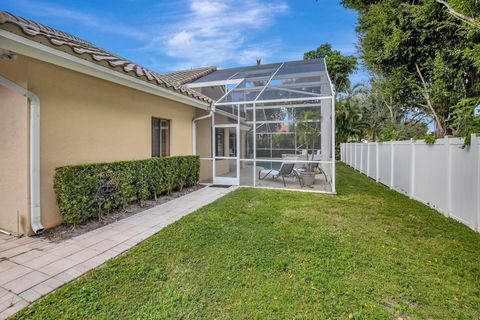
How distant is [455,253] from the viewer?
421 centimetres

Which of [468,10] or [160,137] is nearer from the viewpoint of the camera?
[468,10]

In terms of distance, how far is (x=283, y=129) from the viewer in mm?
10617

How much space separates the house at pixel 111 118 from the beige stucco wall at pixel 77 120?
2 cm

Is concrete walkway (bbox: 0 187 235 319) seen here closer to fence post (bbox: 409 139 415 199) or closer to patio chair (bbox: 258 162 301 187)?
patio chair (bbox: 258 162 301 187)

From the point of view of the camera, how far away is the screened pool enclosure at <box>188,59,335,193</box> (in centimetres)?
969

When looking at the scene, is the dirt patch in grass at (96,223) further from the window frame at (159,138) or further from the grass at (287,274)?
the window frame at (159,138)

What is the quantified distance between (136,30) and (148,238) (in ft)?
54.1

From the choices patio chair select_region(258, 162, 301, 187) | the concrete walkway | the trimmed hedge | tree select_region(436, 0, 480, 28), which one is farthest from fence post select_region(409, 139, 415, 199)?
the trimmed hedge

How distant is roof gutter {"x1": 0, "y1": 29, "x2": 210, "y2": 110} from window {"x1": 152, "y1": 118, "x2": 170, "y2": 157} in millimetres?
1325

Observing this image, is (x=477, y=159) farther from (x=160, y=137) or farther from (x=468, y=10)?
(x=160, y=137)

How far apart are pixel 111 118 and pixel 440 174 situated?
9252 mm

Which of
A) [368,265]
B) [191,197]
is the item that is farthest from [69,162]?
[368,265]

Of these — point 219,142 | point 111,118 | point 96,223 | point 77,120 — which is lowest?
point 96,223

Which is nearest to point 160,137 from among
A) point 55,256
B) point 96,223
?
point 96,223
